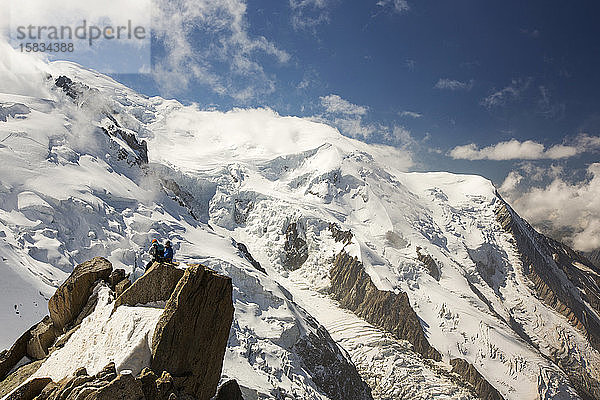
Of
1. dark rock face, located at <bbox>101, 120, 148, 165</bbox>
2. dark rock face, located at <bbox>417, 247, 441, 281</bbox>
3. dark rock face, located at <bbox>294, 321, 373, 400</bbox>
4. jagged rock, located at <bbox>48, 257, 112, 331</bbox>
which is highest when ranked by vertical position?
dark rock face, located at <bbox>101, 120, 148, 165</bbox>

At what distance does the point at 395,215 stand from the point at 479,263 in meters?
40.9

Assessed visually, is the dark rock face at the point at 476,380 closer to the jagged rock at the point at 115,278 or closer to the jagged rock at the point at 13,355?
the jagged rock at the point at 115,278

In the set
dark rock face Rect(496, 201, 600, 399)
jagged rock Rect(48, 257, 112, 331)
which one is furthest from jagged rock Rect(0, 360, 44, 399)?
dark rock face Rect(496, 201, 600, 399)

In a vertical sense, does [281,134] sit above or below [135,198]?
above

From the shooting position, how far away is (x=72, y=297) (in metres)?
20.7

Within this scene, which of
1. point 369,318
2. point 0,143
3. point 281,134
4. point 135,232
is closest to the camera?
point 0,143

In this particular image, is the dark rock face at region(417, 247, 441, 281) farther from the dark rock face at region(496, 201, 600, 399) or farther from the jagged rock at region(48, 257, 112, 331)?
the jagged rock at region(48, 257, 112, 331)

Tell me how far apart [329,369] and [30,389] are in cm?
5773

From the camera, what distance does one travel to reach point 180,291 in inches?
617

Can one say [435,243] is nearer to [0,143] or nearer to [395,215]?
[395,215]

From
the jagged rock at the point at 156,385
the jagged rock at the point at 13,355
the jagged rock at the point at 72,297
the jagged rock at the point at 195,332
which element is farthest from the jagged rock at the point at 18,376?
the jagged rock at the point at 156,385

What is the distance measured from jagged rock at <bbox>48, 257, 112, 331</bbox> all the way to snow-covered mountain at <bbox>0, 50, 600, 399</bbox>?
16.1 metres

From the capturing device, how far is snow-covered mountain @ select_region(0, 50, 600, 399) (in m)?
55.6

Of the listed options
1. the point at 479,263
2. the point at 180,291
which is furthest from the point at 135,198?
the point at 479,263
